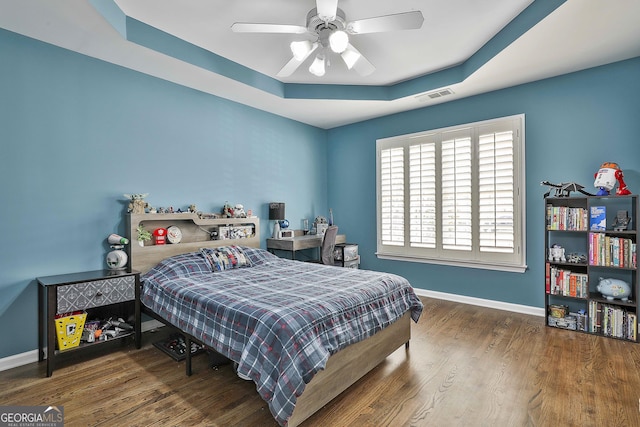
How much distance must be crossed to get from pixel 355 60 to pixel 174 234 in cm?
262

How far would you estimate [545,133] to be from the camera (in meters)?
3.65

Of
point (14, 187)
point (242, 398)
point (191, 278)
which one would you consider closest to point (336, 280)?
point (242, 398)

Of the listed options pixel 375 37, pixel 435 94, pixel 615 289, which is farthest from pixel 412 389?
pixel 435 94

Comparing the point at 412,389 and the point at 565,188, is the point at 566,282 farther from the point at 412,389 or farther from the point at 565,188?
the point at 412,389

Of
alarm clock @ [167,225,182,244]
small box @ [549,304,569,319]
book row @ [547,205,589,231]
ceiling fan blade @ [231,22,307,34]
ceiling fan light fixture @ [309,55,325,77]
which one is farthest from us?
alarm clock @ [167,225,182,244]

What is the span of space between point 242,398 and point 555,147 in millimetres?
4041

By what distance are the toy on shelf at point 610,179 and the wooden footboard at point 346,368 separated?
2379 millimetres

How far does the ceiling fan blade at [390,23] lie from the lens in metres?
2.21

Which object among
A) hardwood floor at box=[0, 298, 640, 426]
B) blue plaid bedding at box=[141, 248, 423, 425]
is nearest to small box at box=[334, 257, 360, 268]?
blue plaid bedding at box=[141, 248, 423, 425]

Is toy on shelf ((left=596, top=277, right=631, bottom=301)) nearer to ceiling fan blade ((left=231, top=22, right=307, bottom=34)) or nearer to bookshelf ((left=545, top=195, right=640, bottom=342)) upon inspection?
Result: bookshelf ((left=545, top=195, right=640, bottom=342))

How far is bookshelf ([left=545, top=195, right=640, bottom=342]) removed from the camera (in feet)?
9.99

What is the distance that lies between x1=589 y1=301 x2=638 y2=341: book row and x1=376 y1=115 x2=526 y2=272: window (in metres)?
0.78

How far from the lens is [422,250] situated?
463 cm

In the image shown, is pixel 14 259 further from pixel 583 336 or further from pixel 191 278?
pixel 583 336
